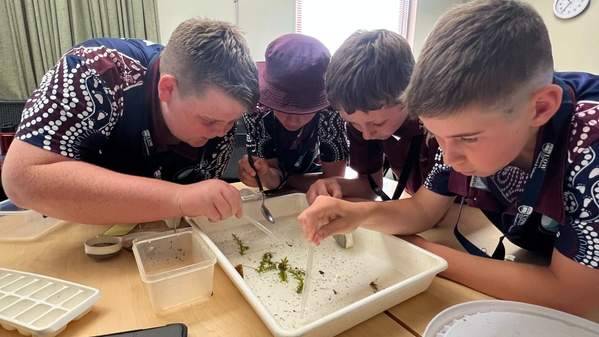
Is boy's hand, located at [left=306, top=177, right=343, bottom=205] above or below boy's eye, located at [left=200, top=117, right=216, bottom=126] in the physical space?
below

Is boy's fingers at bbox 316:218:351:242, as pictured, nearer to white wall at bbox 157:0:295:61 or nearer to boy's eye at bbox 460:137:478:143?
boy's eye at bbox 460:137:478:143

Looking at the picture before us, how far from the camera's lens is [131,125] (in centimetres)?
96

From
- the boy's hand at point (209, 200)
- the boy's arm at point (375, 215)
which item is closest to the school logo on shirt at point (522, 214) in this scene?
the boy's arm at point (375, 215)

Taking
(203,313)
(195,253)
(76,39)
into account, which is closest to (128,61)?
(195,253)

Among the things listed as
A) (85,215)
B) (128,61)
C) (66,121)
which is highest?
(128,61)

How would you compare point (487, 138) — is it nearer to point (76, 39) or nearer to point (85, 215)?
point (85, 215)

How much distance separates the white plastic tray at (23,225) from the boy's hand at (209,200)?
40 centimetres

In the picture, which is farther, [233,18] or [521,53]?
[233,18]

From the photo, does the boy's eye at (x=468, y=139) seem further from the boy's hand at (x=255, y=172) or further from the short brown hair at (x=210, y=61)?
the boy's hand at (x=255, y=172)

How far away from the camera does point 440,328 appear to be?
0.60 metres

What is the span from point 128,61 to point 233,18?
94.6 inches

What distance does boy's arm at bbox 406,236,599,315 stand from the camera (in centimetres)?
64

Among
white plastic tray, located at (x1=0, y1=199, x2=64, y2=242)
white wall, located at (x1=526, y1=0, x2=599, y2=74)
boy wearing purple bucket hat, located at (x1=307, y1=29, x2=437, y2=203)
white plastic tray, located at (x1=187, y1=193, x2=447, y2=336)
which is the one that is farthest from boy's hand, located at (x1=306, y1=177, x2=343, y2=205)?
white wall, located at (x1=526, y1=0, x2=599, y2=74)

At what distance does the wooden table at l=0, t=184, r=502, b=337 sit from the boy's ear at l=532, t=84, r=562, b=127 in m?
0.38
